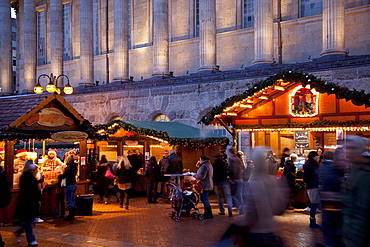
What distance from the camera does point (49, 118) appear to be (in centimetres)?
1250

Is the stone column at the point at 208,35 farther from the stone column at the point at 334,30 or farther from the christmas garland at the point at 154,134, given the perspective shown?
the christmas garland at the point at 154,134

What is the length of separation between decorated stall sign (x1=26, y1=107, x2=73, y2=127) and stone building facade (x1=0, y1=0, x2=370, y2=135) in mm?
12244

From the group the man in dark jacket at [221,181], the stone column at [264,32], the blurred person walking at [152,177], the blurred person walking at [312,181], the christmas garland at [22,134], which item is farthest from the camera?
the stone column at [264,32]

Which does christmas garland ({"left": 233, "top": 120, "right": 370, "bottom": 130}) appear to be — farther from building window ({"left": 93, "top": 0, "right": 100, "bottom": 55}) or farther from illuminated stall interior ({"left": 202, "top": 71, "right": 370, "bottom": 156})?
building window ({"left": 93, "top": 0, "right": 100, "bottom": 55})

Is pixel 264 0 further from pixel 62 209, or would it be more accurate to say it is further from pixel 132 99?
pixel 62 209

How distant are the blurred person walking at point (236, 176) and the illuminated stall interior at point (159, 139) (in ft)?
12.9

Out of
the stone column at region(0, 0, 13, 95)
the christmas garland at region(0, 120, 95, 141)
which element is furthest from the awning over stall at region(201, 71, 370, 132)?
the stone column at region(0, 0, 13, 95)

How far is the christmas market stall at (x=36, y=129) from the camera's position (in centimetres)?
1148

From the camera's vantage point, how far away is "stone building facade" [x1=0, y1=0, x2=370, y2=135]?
73.4 ft

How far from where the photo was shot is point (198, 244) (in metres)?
9.01

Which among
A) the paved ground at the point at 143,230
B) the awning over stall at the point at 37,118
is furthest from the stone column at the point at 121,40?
the paved ground at the point at 143,230

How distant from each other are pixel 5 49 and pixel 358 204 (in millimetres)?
35888

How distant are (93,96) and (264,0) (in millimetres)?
13593

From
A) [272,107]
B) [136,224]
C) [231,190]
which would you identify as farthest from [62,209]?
[272,107]
